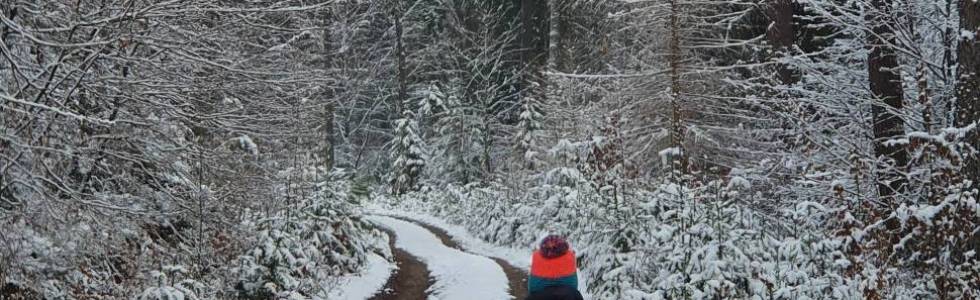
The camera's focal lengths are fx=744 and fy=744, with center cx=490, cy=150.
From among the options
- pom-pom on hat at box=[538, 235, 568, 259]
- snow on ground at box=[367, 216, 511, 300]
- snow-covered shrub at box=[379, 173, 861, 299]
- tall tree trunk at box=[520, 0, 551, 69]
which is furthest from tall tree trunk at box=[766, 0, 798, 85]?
tall tree trunk at box=[520, 0, 551, 69]

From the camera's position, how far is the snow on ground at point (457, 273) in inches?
447

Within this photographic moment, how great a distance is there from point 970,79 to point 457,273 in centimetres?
856

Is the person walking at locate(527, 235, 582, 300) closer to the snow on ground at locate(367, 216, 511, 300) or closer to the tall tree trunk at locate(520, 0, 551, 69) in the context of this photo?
the snow on ground at locate(367, 216, 511, 300)

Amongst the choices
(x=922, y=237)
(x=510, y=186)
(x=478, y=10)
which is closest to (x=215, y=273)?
(x=922, y=237)

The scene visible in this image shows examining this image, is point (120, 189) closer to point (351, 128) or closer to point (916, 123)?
point (916, 123)

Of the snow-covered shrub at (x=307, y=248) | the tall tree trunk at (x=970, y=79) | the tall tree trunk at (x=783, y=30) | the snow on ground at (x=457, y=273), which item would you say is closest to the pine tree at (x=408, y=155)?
the snow on ground at (x=457, y=273)

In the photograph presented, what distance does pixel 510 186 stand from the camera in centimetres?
1956

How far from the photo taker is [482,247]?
18469 mm

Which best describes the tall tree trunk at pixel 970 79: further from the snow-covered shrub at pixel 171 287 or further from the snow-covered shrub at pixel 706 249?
the snow-covered shrub at pixel 171 287

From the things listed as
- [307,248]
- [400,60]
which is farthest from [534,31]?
[307,248]

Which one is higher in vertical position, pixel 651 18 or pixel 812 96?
pixel 651 18

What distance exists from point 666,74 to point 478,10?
19.0m

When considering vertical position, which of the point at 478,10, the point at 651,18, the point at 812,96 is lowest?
the point at 812,96

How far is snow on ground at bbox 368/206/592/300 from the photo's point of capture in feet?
48.4
